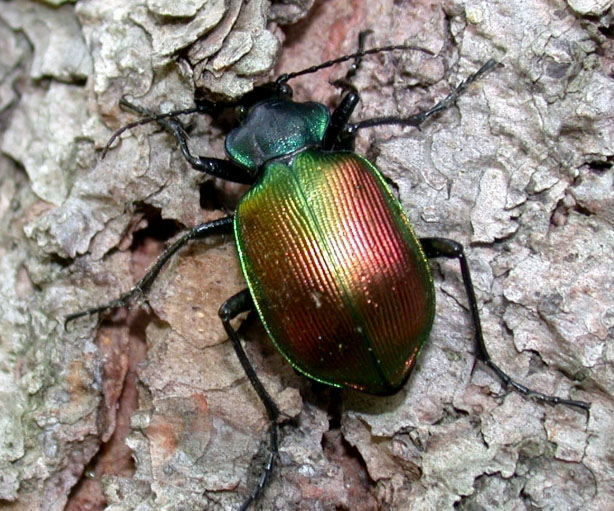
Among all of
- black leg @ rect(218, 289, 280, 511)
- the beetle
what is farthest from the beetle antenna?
black leg @ rect(218, 289, 280, 511)

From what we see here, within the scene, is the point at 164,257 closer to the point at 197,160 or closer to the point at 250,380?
the point at 197,160

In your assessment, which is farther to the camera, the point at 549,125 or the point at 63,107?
the point at 63,107

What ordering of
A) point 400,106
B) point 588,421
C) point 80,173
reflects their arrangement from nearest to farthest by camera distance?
point 588,421, point 400,106, point 80,173

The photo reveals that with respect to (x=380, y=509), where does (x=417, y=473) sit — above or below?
above

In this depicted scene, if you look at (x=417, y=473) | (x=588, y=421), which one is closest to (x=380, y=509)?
(x=417, y=473)

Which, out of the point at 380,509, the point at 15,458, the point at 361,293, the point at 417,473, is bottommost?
the point at 15,458

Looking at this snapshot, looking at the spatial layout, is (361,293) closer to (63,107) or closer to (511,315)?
(511,315)

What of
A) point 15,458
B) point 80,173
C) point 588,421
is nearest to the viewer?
point 588,421

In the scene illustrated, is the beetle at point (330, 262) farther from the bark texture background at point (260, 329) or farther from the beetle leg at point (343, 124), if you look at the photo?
the bark texture background at point (260, 329)

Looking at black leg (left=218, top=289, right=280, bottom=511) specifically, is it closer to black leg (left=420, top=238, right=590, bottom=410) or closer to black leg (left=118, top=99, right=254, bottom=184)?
black leg (left=118, top=99, right=254, bottom=184)
